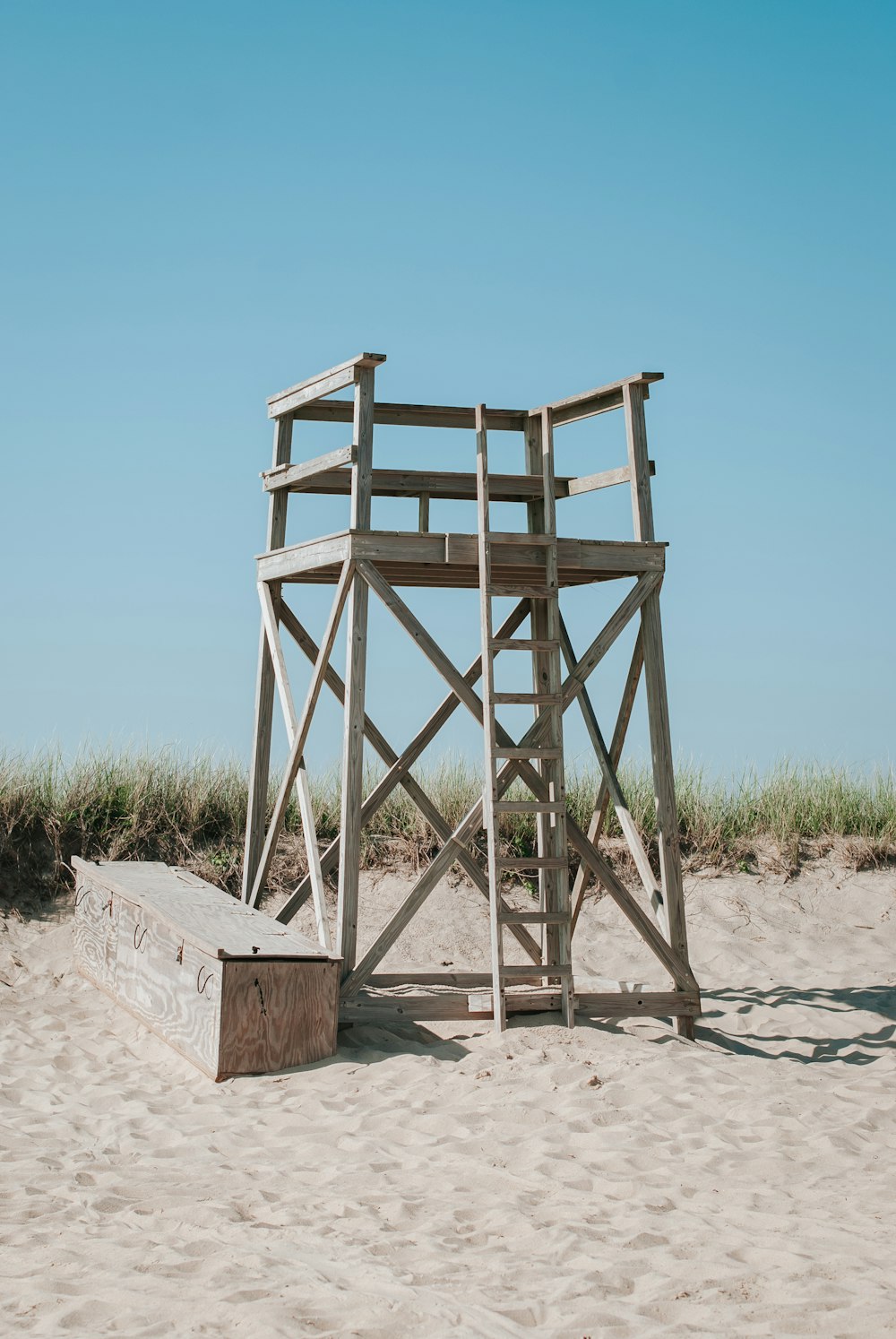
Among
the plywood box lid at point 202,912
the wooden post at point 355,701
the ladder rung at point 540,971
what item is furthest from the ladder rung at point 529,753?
the plywood box lid at point 202,912

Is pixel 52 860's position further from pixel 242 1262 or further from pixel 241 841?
pixel 242 1262

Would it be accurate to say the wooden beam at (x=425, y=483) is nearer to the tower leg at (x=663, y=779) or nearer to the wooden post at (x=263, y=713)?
the wooden post at (x=263, y=713)

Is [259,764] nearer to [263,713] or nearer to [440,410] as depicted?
[263,713]

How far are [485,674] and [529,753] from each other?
647 millimetres

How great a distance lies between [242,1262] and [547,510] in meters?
6.06

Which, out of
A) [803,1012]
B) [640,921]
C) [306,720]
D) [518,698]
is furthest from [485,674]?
[803,1012]

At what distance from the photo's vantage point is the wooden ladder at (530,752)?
8.79m

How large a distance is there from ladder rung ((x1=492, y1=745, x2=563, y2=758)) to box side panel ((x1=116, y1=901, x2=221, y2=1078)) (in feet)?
8.04

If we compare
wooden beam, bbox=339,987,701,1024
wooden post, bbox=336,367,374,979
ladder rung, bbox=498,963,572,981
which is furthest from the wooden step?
wooden post, bbox=336,367,374,979

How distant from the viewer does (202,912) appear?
9.17 meters

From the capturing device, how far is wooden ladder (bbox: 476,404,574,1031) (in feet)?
28.8

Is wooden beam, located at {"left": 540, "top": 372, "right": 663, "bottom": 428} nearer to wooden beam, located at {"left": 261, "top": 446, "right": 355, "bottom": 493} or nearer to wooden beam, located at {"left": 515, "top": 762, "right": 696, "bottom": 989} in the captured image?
wooden beam, located at {"left": 261, "top": 446, "right": 355, "bottom": 493}

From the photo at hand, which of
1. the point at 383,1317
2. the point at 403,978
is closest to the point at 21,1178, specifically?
the point at 383,1317

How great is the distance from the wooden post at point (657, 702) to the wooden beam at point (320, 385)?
210cm
